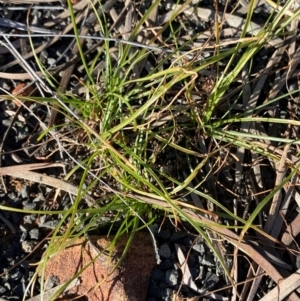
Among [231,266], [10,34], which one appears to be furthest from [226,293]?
[10,34]

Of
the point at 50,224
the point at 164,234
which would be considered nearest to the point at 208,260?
the point at 164,234

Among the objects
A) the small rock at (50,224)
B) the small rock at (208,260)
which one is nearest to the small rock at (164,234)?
the small rock at (208,260)

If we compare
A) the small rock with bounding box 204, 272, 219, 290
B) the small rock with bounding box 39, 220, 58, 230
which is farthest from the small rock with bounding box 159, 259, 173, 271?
the small rock with bounding box 39, 220, 58, 230

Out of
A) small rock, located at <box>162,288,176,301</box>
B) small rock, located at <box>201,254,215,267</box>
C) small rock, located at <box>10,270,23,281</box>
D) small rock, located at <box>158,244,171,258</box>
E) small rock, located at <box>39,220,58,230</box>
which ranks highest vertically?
small rock, located at <box>201,254,215,267</box>

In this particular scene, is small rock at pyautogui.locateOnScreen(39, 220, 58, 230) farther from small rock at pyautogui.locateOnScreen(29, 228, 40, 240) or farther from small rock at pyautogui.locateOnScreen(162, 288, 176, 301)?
small rock at pyautogui.locateOnScreen(162, 288, 176, 301)

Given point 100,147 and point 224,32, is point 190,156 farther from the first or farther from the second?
point 224,32

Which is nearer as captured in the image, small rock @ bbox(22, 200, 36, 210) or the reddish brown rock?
the reddish brown rock

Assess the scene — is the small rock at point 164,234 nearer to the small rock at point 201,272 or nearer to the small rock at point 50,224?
the small rock at point 201,272
